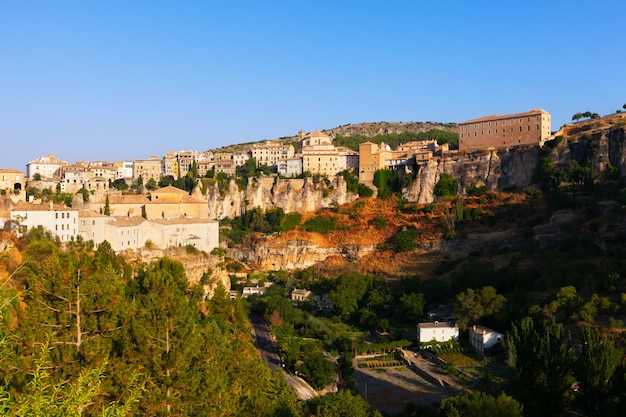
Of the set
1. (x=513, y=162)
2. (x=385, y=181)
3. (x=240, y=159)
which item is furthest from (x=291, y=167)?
(x=513, y=162)

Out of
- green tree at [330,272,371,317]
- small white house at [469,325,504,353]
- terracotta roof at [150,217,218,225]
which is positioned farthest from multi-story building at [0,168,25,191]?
small white house at [469,325,504,353]

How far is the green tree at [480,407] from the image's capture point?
1758 centimetres

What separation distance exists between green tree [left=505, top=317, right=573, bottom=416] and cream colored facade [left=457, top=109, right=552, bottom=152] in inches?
1291

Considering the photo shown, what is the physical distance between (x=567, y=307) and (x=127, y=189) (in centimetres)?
4257

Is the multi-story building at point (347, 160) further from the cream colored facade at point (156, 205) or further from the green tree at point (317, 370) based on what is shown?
the green tree at point (317, 370)

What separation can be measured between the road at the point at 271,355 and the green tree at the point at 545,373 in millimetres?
8193

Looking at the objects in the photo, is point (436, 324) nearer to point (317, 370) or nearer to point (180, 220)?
point (317, 370)

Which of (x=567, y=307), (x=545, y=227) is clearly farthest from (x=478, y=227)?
(x=567, y=307)

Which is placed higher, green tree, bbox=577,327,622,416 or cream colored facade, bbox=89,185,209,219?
cream colored facade, bbox=89,185,209,219

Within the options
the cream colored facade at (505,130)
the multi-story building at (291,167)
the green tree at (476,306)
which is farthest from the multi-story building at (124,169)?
the green tree at (476,306)

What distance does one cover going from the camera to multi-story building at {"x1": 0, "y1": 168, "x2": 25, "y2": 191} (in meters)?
46.0

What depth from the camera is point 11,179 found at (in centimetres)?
4669

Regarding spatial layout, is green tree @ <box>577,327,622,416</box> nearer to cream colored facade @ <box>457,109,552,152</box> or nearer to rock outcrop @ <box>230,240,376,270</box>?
rock outcrop @ <box>230,240,376,270</box>

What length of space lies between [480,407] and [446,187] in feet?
124
